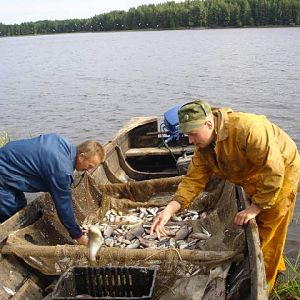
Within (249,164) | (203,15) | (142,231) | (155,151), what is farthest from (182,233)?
(203,15)

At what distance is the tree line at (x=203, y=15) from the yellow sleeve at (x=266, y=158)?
8462 cm

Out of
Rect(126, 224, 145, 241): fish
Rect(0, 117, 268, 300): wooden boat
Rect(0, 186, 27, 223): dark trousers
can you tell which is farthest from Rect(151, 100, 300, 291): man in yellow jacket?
Rect(0, 186, 27, 223): dark trousers

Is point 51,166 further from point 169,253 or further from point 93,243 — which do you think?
point 169,253

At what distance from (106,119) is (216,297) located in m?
15.5

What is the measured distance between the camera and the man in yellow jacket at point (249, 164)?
4.39 metres

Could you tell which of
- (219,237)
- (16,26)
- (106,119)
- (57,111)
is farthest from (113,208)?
(16,26)

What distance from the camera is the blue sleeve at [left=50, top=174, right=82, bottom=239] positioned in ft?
16.1

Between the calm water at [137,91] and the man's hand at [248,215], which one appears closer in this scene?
the man's hand at [248,215]

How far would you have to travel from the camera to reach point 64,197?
4973 mm

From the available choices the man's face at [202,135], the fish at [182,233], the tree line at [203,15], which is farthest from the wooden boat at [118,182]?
the tree line at [203,15]

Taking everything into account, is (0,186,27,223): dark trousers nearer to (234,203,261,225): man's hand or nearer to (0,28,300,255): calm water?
(234,203,261,225): man's hand

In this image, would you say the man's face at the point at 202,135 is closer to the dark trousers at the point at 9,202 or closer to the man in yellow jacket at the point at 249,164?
the man in yellow jacket at the point at 249,164

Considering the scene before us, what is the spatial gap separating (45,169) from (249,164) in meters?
2.09

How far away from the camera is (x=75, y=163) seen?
5.11 metres
